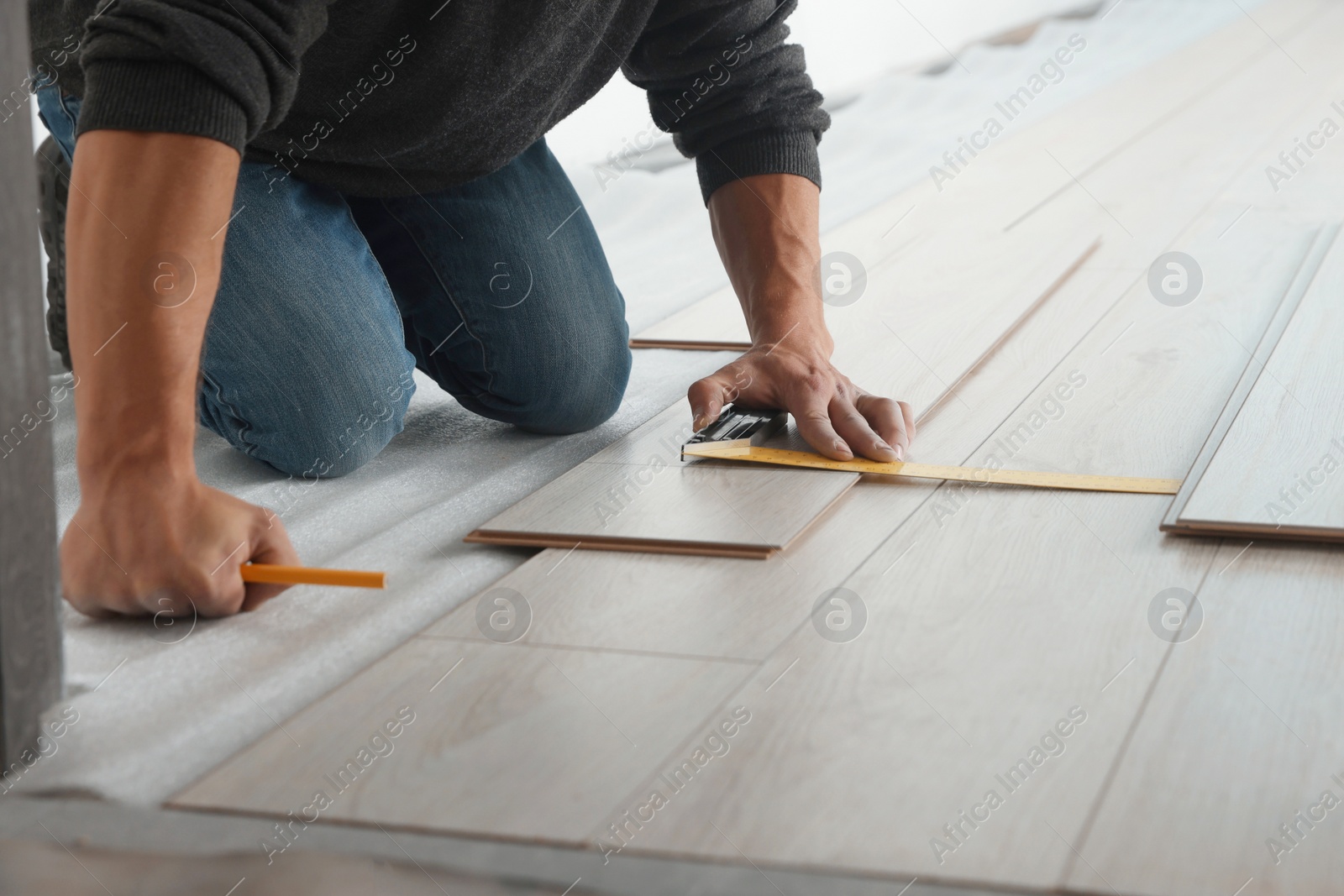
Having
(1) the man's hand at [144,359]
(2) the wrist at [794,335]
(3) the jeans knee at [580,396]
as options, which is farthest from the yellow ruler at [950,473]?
(1) the man's hand at [144,359]

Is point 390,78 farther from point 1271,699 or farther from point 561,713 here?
point 1271,699

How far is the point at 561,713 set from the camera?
1.07 meters

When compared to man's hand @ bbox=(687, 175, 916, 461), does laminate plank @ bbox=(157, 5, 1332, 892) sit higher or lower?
lower

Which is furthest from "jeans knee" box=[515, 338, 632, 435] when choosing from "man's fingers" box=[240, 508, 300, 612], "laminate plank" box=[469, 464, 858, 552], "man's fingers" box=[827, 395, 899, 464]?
"man's fingers" box=[240, 508, 300, 612]

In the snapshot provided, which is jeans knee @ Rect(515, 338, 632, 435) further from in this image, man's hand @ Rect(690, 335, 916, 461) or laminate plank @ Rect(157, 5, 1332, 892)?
laminate plank @ Rect(157, 5, 1332, 892)

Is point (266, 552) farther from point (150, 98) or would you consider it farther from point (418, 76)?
point (418, 76)

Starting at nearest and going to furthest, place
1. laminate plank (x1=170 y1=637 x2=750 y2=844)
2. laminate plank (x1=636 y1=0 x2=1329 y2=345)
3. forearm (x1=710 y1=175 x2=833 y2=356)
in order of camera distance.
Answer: laminate plank (x1=170 y1=637 x2=750 y2=844) < forearm (x1=710 y1=175 x2=833 y2=356) < laminate plank (x1=636 y1=0 x2=1329 y2=345)

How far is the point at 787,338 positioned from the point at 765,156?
32 cm

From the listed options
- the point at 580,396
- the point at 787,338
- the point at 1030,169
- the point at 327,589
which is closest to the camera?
the point at 327,589

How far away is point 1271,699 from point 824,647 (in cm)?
39

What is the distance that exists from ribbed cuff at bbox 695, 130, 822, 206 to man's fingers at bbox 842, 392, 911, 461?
442 millimetres

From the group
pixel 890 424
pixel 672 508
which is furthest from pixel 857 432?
pixel 672 508

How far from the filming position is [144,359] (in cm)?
113

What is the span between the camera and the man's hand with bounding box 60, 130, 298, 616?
1126mm
